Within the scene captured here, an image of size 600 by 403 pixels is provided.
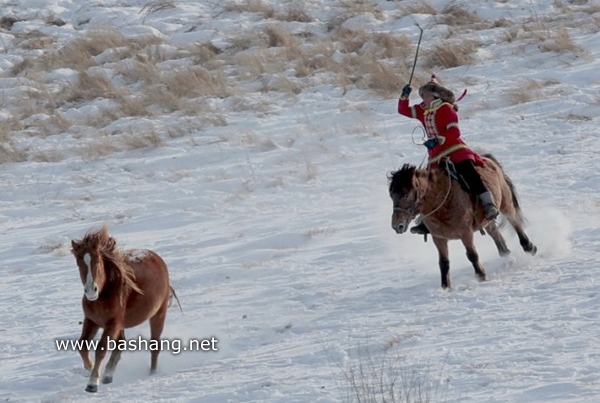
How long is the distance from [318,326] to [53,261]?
432 cm

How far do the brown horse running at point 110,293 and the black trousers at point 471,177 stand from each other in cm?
313

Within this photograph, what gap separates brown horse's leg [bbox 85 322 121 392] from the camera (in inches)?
304

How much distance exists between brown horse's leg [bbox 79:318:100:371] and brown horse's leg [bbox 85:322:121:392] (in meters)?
0.19

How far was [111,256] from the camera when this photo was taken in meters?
8.20

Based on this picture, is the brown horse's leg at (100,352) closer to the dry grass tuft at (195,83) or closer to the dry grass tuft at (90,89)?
the dry grass tuft at (195,83)

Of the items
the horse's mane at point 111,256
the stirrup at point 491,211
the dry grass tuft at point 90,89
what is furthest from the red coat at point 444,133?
the dry grass tuft at point 90,89

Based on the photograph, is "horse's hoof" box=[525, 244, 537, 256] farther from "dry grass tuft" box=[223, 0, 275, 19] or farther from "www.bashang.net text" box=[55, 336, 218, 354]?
"dry grass tuft" box=[223, 0, 275, 19]

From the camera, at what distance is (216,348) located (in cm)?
884

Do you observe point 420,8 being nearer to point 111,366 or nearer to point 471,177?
point 471,177

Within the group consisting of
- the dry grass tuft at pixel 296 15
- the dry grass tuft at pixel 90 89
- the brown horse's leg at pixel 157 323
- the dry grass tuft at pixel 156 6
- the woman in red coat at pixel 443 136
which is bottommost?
the dry grass tuft at pixel 156 6

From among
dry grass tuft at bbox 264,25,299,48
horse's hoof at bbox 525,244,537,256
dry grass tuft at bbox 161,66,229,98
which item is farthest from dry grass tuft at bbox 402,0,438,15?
horse's hoof at bbox 525,244,537,256

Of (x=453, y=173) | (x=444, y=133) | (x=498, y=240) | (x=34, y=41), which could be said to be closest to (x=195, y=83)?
(x=34, y=41)

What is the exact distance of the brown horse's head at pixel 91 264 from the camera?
7.78 metres

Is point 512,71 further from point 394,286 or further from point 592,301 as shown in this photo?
point 592,301
